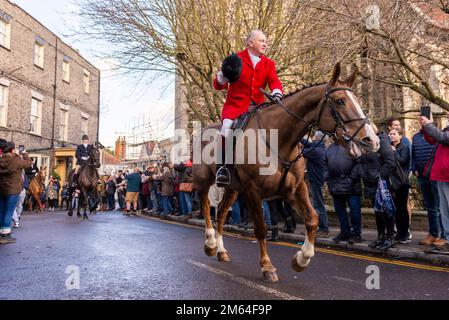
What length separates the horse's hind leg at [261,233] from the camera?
4.74 meters

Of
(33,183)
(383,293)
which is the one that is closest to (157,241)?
(383,293)

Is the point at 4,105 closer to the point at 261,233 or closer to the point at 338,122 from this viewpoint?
the point at 261,233

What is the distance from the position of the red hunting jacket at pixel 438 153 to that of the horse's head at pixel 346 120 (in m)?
2.43

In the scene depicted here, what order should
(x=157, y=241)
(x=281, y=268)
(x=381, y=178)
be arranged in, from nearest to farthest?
(x=281, y=268)
(x=381, y=178)
(x=157, y=241)

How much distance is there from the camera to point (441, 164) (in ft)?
21.0

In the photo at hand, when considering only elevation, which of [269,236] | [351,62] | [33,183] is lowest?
[269,236]

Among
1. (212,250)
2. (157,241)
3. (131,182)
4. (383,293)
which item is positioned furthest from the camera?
(131,182)

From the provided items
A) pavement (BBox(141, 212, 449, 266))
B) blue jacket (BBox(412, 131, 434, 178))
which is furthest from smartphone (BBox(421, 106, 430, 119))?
pavement (BBox(141, 212, 449, 266))

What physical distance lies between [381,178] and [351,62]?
756 cm

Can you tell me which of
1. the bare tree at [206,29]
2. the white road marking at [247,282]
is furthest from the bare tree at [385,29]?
the white road marking at [247,282]

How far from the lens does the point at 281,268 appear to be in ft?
18.4

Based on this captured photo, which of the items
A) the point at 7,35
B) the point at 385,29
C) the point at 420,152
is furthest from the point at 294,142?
the point at 7,35

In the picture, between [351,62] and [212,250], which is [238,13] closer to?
[351,62]

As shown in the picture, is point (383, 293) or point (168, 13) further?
point (168, 13)
